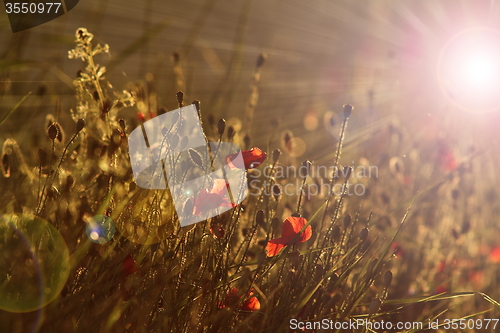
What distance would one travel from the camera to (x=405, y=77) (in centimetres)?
281

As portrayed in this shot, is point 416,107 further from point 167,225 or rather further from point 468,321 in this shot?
point 167,225

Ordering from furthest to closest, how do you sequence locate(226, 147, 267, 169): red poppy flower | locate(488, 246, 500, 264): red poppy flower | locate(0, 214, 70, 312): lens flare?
locate(488, 246, 500, 264): red poppy flower < locate(226, 147, 267, 169): red poppy flower < locate(0, 214, 70, 312): lens flare

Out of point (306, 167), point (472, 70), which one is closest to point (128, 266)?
point (306, 167)

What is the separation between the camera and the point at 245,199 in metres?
1.34

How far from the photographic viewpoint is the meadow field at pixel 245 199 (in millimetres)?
874

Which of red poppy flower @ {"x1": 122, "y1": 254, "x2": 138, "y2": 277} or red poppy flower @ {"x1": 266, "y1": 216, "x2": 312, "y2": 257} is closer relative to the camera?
red poppy flower @ {"x1": 122, "y1": 254, "x2": 138, "y2": 277}

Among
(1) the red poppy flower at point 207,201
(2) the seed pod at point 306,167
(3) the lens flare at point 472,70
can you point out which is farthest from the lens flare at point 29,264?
(3) the lens flare at point 472,70

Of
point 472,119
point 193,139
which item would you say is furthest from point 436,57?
point 193,139

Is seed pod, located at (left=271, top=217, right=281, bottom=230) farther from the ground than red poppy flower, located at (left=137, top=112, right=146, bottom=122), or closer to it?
farther from the ground

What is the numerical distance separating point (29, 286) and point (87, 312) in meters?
0.12

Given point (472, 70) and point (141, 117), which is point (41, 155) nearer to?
point (141, 117)

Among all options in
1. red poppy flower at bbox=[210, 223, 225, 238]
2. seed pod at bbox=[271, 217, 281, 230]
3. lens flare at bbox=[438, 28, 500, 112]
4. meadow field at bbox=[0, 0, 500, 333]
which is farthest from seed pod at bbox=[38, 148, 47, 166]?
lens flare at bbox=[438, 28, 500, 112]

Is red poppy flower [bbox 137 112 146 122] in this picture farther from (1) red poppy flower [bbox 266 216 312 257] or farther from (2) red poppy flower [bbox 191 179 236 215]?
(1) red poppy flower [bbox 266 216 312 257]

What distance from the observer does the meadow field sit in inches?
34.4
